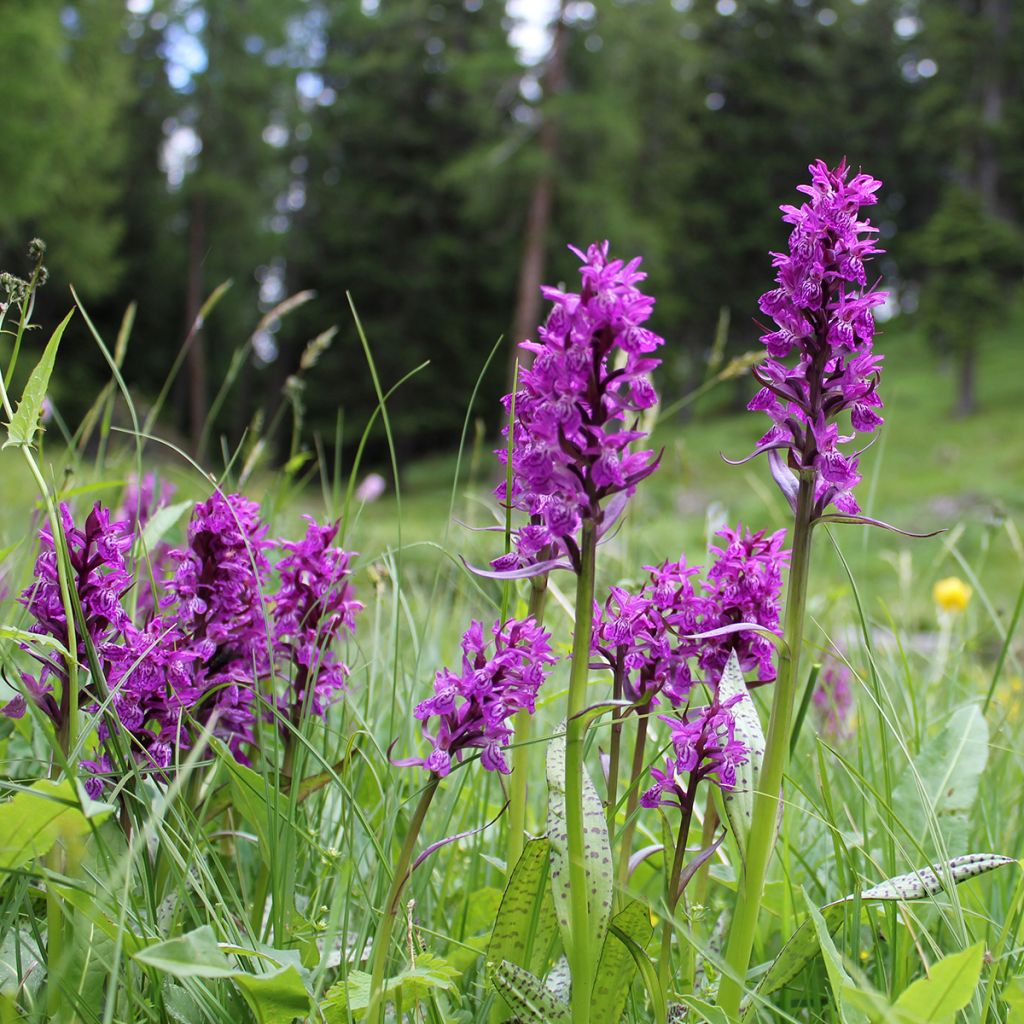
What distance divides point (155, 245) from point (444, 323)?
9.33 meters

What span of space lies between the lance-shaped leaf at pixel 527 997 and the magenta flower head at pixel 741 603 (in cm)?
40

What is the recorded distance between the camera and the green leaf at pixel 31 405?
1.00 metres

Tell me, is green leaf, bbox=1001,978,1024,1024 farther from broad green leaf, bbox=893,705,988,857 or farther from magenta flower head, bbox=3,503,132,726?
magenta flower head, bbox=3,503,132,726

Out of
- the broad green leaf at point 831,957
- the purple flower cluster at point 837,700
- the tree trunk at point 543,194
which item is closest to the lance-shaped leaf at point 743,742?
the broad green leaf at point 831,957

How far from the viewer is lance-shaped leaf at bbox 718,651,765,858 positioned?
104 centimetres

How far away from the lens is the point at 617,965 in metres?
1.03

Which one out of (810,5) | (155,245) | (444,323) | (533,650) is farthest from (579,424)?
(810,5)

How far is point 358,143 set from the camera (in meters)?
26.7

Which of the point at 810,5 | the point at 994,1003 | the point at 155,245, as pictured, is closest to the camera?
the point at 994,1003

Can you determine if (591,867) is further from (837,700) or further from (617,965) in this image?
(837,700)

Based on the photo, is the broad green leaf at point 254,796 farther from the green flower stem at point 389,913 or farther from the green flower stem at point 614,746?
the green flower stem at point 614,746

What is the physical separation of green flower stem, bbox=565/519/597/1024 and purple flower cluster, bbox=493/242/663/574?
2 centimetres

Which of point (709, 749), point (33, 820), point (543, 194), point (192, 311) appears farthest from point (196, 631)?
point (192, 311)

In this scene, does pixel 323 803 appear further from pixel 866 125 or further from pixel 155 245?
pixel 866 125
